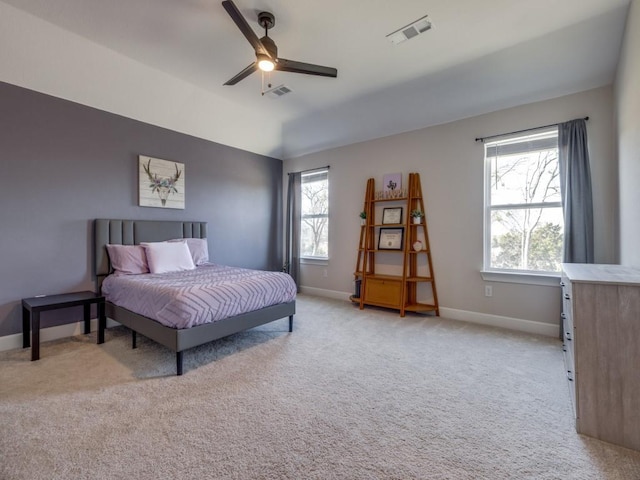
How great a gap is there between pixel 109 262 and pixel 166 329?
175 centimetres

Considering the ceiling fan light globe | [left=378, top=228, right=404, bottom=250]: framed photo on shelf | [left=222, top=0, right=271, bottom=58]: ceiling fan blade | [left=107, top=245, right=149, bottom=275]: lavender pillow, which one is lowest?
[left=107, top=245, right=149, bottom=275]: lavender pillow

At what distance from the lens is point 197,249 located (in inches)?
162

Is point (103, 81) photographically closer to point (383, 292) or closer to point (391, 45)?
point (391, 45)

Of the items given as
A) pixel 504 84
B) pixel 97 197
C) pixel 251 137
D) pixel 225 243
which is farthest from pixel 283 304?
pixel 504 84

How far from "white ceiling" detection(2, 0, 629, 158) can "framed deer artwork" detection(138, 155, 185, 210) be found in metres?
1.16

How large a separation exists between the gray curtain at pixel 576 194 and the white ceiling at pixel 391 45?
0.52 meters

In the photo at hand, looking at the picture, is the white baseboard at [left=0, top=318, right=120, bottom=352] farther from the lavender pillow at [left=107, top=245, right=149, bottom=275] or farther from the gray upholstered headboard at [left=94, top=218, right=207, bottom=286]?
the lavender pillow at [left=107, top=245, right=149, bottom=275]

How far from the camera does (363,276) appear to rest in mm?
4430

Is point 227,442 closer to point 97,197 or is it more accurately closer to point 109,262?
point 109,262

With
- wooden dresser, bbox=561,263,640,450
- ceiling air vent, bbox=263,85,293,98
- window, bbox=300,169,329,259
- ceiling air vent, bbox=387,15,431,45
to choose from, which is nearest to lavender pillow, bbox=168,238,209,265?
window, bbox=300,169,329,259

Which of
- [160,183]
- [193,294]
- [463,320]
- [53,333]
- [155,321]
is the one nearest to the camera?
[193,294]

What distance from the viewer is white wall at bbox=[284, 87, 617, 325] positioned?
2957 millimetres

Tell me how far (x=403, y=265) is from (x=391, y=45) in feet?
8.83

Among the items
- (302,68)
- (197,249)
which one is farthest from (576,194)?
(197,249)
